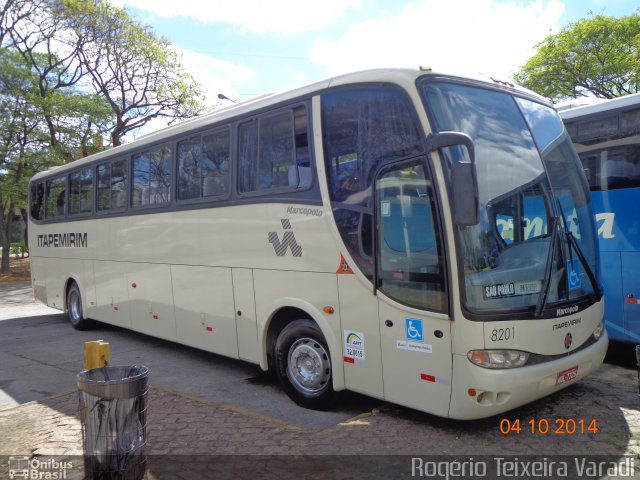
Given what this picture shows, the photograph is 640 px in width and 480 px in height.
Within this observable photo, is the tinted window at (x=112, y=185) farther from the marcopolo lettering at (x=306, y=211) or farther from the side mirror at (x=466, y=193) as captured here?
the side mirror at (x=466, y=193)

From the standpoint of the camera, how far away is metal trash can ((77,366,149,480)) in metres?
3.82

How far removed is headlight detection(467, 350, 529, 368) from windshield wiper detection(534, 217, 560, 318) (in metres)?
0.40

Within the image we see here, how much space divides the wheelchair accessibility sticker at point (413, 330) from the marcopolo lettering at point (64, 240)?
8047 mm

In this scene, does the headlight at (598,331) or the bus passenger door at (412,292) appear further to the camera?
the headlight at (598,331)

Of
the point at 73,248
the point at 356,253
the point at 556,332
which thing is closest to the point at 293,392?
the point at 356,253

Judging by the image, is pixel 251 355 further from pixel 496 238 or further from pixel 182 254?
pixel 496 238

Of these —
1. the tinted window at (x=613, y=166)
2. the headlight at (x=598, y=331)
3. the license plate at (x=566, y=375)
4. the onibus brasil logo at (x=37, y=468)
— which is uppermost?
the tinted window at (x=613, y=166)

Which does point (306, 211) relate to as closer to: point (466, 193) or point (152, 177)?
point (466, 193)

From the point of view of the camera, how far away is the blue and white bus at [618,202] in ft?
23.0

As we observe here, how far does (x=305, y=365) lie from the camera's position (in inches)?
230

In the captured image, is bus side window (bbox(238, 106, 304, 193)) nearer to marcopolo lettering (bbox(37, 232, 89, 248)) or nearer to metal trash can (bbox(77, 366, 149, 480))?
metal trash can (bbox(77, 366, 149, 480))

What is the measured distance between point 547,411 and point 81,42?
77.9 feet

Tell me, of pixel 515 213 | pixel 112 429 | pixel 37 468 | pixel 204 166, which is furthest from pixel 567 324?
pixel 204 166

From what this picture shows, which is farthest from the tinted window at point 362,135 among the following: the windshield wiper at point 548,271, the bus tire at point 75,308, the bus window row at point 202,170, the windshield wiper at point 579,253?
the bus tire at point 75,308
